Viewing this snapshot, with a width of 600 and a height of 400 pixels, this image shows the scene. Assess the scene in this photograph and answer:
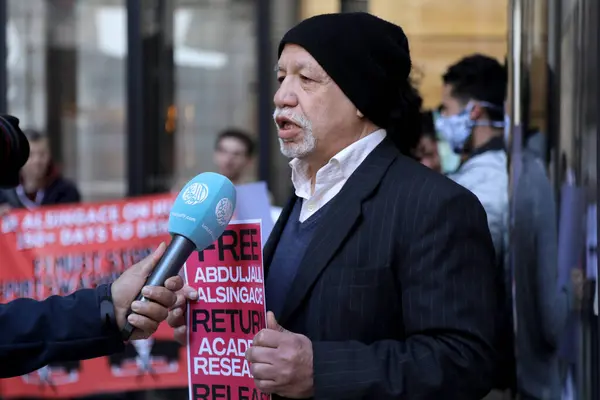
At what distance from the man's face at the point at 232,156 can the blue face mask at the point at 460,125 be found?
232 centimetres

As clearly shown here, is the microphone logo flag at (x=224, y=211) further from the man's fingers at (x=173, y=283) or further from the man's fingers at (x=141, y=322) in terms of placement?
the man's fingers at (x=141, y=322)

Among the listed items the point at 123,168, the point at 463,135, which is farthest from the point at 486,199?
the point at 123,168

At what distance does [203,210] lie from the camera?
2518 millimetres

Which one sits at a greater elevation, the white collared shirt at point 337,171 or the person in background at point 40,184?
the white collared shirt at point 337,171

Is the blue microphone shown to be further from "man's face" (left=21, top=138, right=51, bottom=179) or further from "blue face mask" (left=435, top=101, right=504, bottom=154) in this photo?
"man's face" (left=21, top=138, right=51, bottom=179)

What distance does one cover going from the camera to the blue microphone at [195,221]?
97.2 inches

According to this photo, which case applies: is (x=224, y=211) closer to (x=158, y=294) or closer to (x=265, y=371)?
(x=158, y=294)

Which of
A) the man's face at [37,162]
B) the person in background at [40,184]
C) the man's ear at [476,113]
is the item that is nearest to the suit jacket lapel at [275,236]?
the man's ear at [476,113]

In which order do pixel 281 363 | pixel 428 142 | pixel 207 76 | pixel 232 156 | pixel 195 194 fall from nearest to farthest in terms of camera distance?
pixel 281 363 → pixel 195 194 → pixel 428 142 → pixel 232 156 → pixel 207 76

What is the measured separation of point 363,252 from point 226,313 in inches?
15.5

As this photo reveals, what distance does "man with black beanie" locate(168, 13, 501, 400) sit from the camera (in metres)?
2.41

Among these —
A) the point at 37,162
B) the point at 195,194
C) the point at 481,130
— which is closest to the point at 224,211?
the point at 195,194

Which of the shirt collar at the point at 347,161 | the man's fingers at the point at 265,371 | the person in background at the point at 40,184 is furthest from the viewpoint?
the person in background at the point at 40,184

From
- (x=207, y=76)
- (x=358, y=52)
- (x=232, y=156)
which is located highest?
(x=207, y=76)
